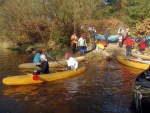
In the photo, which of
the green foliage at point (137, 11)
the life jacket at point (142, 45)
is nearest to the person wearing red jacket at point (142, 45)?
the life jacket at point (142, 45)

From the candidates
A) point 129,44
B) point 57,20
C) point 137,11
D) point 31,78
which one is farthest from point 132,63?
point 137,11

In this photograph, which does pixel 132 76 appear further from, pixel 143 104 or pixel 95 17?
pixel 95 17

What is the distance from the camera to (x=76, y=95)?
34.6ft

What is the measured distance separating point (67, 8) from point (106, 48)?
16.9 feet

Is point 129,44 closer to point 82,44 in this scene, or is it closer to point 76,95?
point 82,44

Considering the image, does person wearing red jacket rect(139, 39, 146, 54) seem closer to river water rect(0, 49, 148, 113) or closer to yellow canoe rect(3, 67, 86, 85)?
river water rect(0, 49, 148, 113)

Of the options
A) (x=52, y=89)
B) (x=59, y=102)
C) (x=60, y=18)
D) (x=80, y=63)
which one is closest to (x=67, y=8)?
(x=60, y=18)

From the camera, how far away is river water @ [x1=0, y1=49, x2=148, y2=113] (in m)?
8.99

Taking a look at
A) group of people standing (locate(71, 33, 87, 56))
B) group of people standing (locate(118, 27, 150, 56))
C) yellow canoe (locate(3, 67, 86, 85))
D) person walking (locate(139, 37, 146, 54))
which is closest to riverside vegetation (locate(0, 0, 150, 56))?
group of people standing (locate(71, 33, 87, 56))

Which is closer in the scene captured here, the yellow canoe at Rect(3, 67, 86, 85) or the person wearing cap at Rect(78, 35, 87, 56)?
the yellow canoe at Rect(3, 67, 86, 85)

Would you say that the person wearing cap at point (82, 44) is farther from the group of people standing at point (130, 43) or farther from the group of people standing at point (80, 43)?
the group of people standing at point (130, 43)

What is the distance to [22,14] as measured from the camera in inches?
1035

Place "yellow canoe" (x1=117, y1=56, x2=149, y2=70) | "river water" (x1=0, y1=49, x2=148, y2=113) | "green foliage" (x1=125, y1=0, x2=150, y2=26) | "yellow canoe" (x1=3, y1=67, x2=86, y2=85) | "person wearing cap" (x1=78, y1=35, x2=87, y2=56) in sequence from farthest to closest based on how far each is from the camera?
"green foliage" (x1=125, y1=0, x2=150, y2=26) < "person wearing cap" (x1=78, y1=35, x2=87, y2=56) < "yellow canoe" (x1=117, y1=56, x2=149, y2=70) < "yellow canoe" (x1=3, y1=67, x2=86, y2=85) < "river water" (x1=0, y1=49, x2=148, y2=113)

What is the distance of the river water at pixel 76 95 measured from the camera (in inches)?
354
